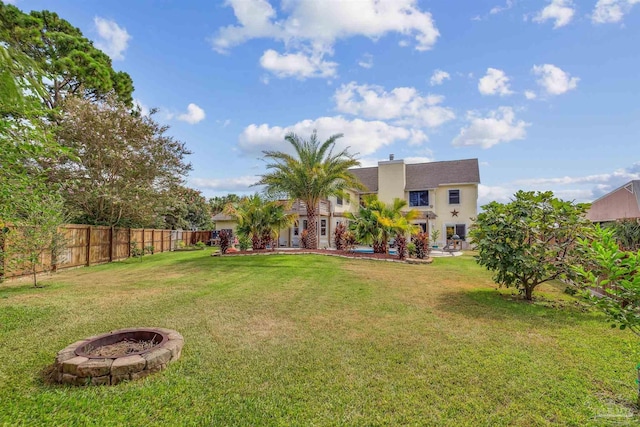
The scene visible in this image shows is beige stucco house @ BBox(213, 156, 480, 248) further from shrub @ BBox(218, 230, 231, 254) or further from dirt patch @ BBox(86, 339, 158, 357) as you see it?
dirt patch @ BBox(86, 339, 158, 357)

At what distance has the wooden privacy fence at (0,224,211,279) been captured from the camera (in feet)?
41.1

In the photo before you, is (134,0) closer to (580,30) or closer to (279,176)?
(279,176)

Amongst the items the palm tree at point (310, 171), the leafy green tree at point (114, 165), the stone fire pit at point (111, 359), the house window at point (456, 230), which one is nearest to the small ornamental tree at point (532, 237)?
the stone fire pit at point (111, 359)

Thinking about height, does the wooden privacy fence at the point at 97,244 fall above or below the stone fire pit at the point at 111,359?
above

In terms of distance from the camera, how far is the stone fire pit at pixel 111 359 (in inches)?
153

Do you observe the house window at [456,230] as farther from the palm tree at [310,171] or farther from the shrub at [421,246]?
the palm tree at [310,171]

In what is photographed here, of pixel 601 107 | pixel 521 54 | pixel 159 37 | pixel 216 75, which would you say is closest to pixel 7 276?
pixel 159 37

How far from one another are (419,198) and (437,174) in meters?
2.94

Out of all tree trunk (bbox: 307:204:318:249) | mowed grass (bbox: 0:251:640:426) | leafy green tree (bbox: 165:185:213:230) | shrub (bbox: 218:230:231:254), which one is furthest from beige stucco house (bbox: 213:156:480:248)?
mowed grass (bbox: 0:251:640:426)

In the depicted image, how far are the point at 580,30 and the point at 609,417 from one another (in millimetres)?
11383

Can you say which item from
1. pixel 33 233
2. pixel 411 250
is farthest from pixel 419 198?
pixel 33 233

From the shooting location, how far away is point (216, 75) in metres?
14.9

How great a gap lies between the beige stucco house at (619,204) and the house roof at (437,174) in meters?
10.5

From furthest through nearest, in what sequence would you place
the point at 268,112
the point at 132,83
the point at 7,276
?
the point at 132,83 → the point at 268,112 → the point at 7,276
